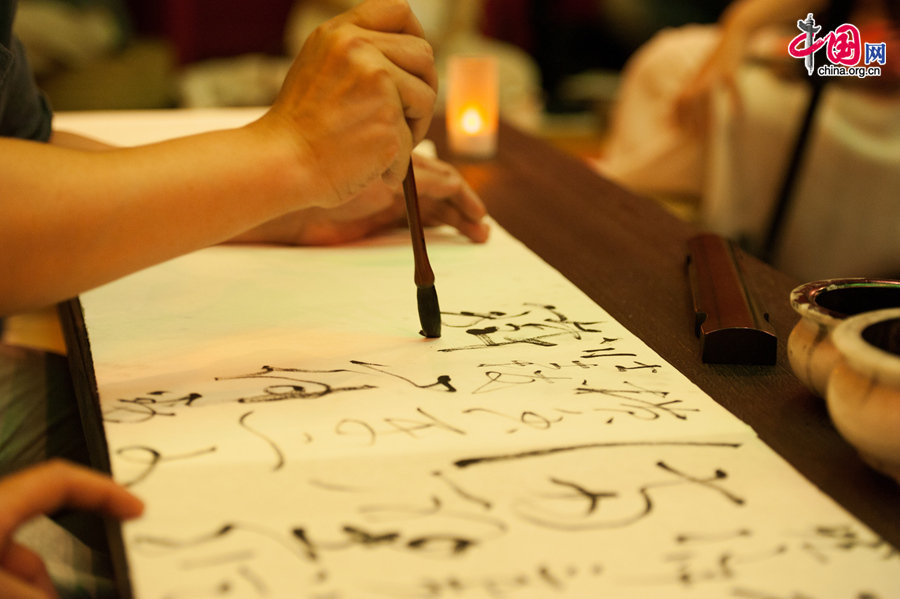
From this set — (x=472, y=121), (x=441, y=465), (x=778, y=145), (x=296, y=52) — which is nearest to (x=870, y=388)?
(x=441, y=465)

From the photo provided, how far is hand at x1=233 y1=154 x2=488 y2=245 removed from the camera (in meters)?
0.81

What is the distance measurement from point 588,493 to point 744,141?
195 cm

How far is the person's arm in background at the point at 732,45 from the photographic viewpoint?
6.45ft

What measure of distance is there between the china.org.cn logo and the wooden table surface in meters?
0.78

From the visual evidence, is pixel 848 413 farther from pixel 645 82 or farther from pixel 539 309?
pixel 645 82

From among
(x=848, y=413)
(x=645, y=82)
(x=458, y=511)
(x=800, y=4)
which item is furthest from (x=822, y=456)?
(x=645, y=82)

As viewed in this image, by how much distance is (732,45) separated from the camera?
6.86 ft

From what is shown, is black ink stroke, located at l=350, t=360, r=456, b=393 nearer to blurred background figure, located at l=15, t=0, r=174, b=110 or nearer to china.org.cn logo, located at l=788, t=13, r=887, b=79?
china.org.cn logo, located at l=788, t=13, r=887, b=79

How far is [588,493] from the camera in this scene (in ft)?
1.33

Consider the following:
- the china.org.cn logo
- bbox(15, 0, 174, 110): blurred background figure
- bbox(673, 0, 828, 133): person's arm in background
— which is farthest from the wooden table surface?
bbox(15, 0, 174, 110): blurred background figure

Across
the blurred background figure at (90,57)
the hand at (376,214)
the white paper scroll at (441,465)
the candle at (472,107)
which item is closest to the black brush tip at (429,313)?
the white paper scroll at (441,465)

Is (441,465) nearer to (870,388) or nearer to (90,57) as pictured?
(870,388)

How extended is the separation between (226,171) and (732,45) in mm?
1853

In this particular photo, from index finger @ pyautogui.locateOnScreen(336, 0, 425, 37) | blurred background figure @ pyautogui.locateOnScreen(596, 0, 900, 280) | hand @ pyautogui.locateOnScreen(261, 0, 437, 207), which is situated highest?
index finger @ pyautogui.locateOnScreen(336, 0, 425, 37)
